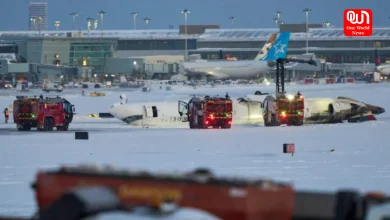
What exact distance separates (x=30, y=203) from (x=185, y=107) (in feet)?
136

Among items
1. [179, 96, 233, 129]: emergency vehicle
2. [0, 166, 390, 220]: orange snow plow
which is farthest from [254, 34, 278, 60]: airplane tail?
[0, 166, 390, 220]: orange snow plow

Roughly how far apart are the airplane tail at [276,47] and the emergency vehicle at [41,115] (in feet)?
269

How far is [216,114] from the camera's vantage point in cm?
5484

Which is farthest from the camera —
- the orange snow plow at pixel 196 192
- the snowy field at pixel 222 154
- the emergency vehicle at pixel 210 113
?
the emergency vehicle at pixel 210 113

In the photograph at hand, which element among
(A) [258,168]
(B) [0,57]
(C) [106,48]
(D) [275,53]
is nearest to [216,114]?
(A) [258,168]

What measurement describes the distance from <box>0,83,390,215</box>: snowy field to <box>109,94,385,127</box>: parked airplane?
25.2 feet

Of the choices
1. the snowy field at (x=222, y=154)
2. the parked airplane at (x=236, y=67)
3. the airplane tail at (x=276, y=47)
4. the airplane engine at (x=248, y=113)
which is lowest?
the snowy field at (x=222, y=154)

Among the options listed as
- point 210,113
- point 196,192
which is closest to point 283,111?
point 210,113

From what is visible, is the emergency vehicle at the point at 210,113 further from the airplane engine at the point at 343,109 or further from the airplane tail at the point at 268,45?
the airplane tail at the point at 268,45

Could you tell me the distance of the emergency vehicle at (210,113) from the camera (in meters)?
54.7

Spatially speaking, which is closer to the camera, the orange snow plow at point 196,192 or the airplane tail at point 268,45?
the orange snow plow at point 196,192

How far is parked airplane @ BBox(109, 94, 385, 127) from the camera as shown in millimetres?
59125

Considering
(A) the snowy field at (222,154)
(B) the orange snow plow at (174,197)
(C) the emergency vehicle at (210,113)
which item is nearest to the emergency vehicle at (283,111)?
(C) the emergency vehicle at (210,113)

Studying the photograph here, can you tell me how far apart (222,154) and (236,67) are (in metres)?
114
